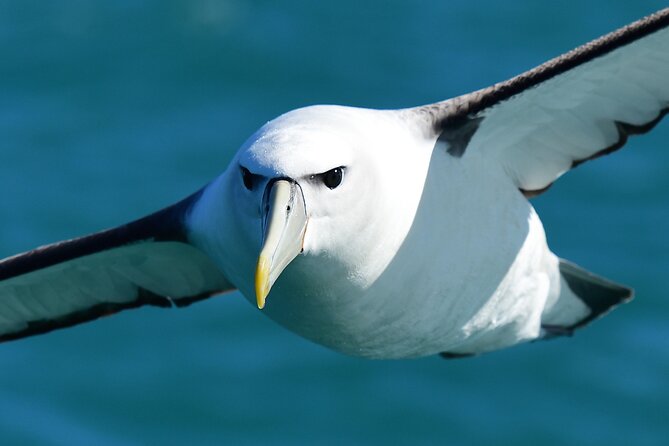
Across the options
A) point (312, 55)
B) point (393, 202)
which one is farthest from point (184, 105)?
point (393, 202)

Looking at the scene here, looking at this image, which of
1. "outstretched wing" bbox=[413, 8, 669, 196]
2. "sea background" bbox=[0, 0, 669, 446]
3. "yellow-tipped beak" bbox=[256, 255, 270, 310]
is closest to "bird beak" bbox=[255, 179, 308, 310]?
"yellow-tipped beak" bbox=[256, 255, 270, 310]

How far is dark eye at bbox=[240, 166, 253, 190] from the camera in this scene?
20.2ft

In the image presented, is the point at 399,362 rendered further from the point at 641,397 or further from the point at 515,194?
the point at 515,194

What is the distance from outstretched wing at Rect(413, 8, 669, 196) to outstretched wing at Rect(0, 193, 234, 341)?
168 centimetres

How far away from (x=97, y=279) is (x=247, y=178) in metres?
2.92

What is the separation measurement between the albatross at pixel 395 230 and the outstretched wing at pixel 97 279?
0.04ft

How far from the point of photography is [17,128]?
1359 cm

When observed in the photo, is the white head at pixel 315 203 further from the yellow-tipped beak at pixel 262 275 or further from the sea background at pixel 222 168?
the sea background at pixel 222 168

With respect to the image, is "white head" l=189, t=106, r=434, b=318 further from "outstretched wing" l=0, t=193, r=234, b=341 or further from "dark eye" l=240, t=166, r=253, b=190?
"outstretched wing" l=0, t=193, r=234, b=341

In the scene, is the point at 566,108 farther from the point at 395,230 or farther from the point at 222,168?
the point at 222,168

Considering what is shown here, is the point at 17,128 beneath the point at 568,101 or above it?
above

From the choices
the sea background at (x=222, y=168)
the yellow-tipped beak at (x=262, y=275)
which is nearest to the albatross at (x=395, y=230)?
the yellow-tipped beak at (x=262, y=275)

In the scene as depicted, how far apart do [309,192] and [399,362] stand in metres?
5.81

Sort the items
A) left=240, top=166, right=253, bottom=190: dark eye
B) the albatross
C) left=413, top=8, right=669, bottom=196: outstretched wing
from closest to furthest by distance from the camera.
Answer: left=240, top=166, right=253, bottom=190: dark eye < the albatross < left=413, top=8, right=669, bottom=196: outstretched wing
